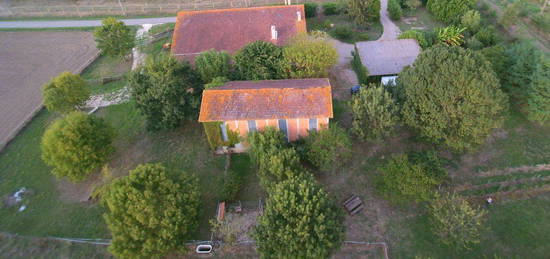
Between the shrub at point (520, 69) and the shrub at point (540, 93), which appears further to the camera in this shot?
the shrub at point (520, 69)

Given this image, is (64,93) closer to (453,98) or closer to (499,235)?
(453,98)

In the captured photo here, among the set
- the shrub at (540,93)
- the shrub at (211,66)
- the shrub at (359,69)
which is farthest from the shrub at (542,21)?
the shrub at (211,66)

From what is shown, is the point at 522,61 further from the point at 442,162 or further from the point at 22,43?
the point at 22,43

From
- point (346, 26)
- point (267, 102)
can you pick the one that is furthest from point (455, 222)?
point (346, 26)

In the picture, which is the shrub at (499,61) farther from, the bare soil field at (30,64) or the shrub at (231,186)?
the bare soil field at (30,64)

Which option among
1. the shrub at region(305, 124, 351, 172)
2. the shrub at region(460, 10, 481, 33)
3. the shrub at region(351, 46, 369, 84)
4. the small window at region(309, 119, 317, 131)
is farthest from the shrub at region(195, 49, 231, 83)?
the shrub at region(460, 10, 481, 33)

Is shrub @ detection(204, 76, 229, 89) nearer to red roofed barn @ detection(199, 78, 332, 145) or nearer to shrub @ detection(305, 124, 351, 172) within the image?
red roofed barn @ detection(199, 78, 332, 145)

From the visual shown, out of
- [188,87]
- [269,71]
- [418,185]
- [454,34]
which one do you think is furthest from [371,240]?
[454,34]
